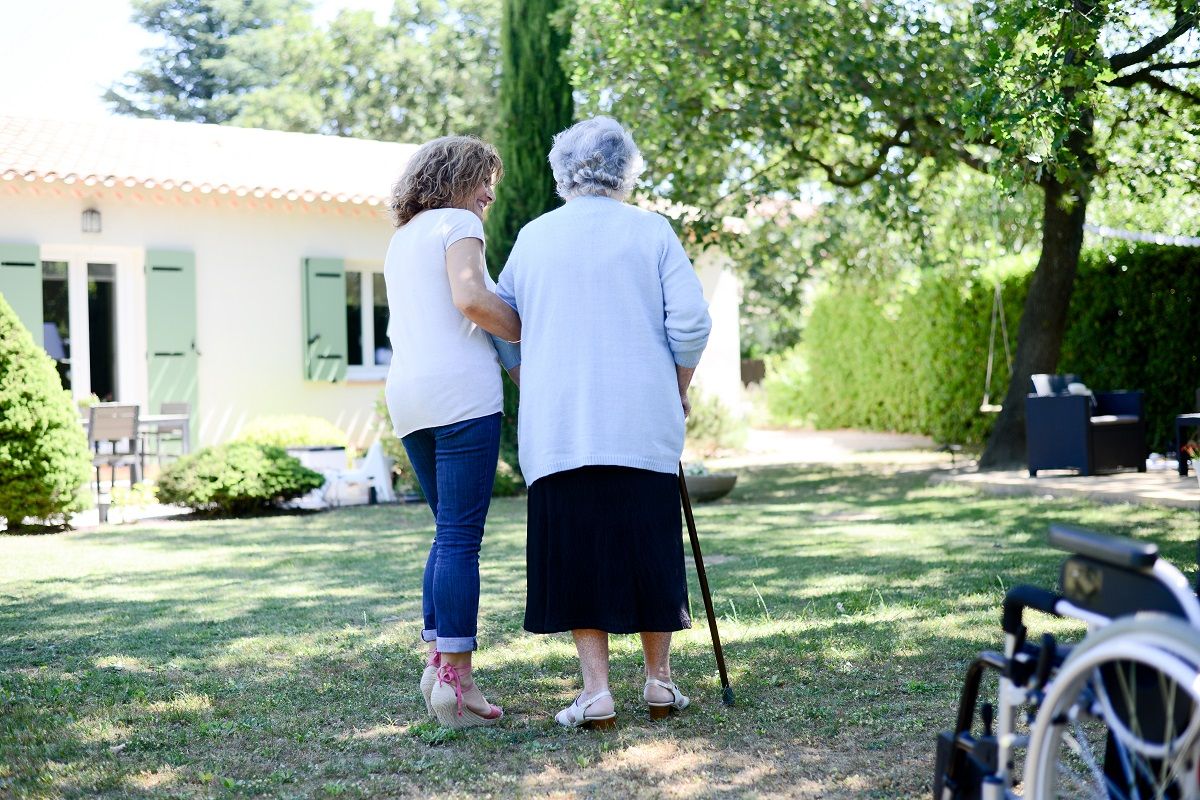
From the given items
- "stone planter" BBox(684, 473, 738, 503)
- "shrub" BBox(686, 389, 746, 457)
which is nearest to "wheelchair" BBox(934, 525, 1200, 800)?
"stone planter" BBox(684, 473, 738, 503)

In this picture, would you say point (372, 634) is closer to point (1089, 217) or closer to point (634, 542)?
point (634, 542)

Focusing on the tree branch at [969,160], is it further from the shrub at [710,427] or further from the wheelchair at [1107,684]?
the wheelchair at [1107,684]

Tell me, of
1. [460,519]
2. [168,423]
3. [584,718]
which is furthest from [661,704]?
[168,423]

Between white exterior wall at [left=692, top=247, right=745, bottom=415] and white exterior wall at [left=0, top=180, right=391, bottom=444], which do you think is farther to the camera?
white exterior wall at [left=692, top=247, right=745, bottom=415]

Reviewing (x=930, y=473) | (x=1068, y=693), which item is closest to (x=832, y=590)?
(x=1068, y=693)

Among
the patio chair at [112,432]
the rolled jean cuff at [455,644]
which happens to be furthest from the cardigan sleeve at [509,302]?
the patio chair at [112,432]

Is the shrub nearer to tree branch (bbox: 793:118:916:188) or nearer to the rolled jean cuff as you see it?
tree branch (bbox: 793:118:916:188)

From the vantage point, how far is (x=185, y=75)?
102 feet

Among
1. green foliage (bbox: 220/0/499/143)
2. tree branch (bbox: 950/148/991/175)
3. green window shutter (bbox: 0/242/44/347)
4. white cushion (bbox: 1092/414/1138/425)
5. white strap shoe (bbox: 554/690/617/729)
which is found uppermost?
green foliage (bbox: 220/0/499/143)

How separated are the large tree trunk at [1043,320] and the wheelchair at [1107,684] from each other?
848cm

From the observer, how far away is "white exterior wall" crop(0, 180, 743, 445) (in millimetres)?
11125

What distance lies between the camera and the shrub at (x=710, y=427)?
1372 centimetres

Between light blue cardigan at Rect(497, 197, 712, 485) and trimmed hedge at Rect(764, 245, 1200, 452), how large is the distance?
347 inches

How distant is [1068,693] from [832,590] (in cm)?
346
